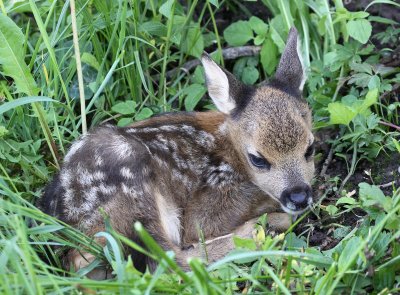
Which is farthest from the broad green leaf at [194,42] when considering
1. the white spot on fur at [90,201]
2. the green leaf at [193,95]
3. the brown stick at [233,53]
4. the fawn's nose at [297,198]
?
the white spot on fur at [90,201]

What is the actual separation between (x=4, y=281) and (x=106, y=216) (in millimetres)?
898

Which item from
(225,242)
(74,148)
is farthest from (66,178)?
(225,242)

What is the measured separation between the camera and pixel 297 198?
5.21m

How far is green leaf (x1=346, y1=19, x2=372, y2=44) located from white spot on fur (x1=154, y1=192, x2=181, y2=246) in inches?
74.0

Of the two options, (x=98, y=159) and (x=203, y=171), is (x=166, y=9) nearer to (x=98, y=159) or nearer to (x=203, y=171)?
(x=203, y=171)

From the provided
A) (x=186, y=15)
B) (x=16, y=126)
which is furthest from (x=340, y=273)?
(x=186, y=15)

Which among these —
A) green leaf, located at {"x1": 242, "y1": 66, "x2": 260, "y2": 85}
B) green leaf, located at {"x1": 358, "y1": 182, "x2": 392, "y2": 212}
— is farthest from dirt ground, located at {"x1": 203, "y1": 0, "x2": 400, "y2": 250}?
green leaf, located at {"x1": 242, "y1": 66, "x2": 260, "y2": 85}

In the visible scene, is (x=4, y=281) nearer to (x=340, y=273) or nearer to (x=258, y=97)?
(x=340, y=273)

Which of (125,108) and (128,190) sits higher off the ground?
(128,190)

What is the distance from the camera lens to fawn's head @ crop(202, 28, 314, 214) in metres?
5.34

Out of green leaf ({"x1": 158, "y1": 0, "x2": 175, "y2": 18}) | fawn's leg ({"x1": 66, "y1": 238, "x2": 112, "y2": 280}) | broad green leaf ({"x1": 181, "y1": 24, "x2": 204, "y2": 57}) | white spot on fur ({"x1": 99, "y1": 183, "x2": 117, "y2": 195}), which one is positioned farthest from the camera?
broad green leaf ({"x1": 181, "y1": 24, "x2": 204, "y2": 57})

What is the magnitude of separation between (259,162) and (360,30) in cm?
137

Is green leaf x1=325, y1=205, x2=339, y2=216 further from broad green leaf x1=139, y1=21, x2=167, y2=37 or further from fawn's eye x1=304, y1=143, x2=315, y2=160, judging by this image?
broad green leaf x1=139, y1=21, x2=167, y2=37

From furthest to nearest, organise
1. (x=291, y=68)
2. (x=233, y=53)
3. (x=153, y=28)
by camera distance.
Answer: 1. (x=233, y=53)
2. (x=153, y=28)
3. (x=291, y=68)
